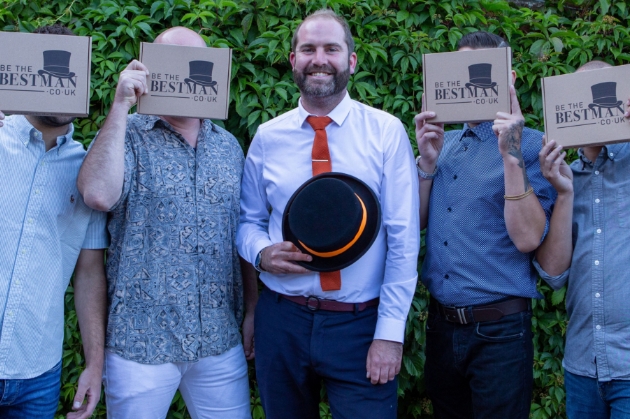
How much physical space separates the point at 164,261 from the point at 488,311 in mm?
1321

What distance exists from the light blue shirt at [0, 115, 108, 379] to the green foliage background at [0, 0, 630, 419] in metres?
0.88

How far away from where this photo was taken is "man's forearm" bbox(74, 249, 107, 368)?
2.57m

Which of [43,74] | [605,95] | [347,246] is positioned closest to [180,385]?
[347,246]

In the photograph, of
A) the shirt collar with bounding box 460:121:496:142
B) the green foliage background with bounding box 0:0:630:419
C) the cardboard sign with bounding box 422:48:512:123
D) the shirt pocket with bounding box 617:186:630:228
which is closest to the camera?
the shirt pocket with bounding box 617:186:630:228

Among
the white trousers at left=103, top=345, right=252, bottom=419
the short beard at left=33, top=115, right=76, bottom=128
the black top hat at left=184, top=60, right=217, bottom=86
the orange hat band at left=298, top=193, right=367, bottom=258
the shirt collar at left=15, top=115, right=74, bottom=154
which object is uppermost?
the black top hat at left=184, top=60, right=217, bottom=86

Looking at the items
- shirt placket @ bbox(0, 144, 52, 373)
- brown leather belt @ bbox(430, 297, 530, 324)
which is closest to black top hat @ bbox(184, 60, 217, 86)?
shirt placket @ bbox(0, 144, 52, 373)

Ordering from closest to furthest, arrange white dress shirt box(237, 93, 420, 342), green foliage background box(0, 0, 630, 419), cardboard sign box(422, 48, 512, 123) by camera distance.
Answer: cardboard sign box(422, 48, 512, 123) → white dress shirt box(237, 93, 420, 342) → green foliage background box(0, 0, 630, 419)

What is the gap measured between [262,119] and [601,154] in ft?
5.37

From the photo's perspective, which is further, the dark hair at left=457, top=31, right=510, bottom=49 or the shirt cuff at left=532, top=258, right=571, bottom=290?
the dark hair at left=457, top=31, right=510, bottom=49

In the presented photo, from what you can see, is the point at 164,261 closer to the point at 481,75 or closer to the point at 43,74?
the point at 43,74

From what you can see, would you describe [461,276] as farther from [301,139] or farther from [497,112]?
[301,139]

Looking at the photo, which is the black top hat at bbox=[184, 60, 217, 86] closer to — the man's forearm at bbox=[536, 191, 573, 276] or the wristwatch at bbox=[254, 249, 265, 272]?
the wristwatch at bbox=[254, 249, 265, 272]

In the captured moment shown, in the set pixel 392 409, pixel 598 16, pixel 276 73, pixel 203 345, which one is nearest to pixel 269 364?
pixel 203 345

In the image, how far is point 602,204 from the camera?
95.3 inches
